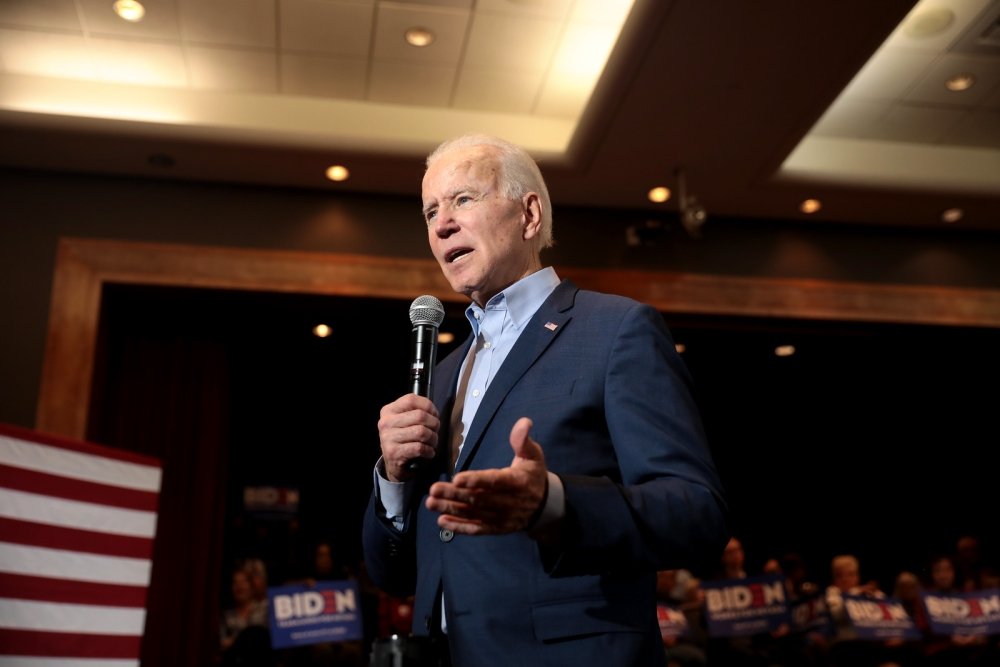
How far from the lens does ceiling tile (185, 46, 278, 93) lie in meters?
4.72

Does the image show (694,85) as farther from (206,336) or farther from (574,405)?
(206,336)

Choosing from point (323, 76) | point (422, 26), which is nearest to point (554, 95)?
point (422, 26)

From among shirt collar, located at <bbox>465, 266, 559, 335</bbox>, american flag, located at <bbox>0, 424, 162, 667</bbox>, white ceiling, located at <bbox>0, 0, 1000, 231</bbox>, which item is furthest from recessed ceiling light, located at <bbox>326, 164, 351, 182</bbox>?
shirt collar, located at <bbox>465, 266, 559, 335</bbox>

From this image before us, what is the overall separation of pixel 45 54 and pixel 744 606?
4.86 metres

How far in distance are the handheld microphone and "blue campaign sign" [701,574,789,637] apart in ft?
13.9

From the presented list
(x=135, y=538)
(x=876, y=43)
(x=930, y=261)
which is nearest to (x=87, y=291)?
(x=135, y=538)

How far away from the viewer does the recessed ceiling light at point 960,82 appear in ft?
15.9

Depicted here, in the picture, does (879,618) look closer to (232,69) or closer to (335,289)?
(335,289)

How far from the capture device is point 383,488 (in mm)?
1388

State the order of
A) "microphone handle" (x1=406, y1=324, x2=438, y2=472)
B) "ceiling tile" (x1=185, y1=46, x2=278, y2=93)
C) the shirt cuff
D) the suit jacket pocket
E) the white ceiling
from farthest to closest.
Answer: "ceiling tile" (x1=185, y1=46, x2=278, y2=93)
the white ceiling
"microphone handle" (x1=406, y1=324, x2=438, y2=472)
the suit jacket pocket
the shirt cuff

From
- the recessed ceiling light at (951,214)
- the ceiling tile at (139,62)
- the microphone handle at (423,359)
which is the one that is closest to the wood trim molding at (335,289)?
the recessed ceiling light at (951,214)

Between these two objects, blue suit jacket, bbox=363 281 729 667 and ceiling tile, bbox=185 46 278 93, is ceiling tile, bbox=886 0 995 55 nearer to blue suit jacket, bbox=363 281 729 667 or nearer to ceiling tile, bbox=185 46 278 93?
ceiling tile, bbox=185 46 278 93

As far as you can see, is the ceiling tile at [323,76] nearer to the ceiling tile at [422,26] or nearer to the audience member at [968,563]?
the ceiling tile at [422,26]

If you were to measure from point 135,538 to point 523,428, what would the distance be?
279 centimetres
